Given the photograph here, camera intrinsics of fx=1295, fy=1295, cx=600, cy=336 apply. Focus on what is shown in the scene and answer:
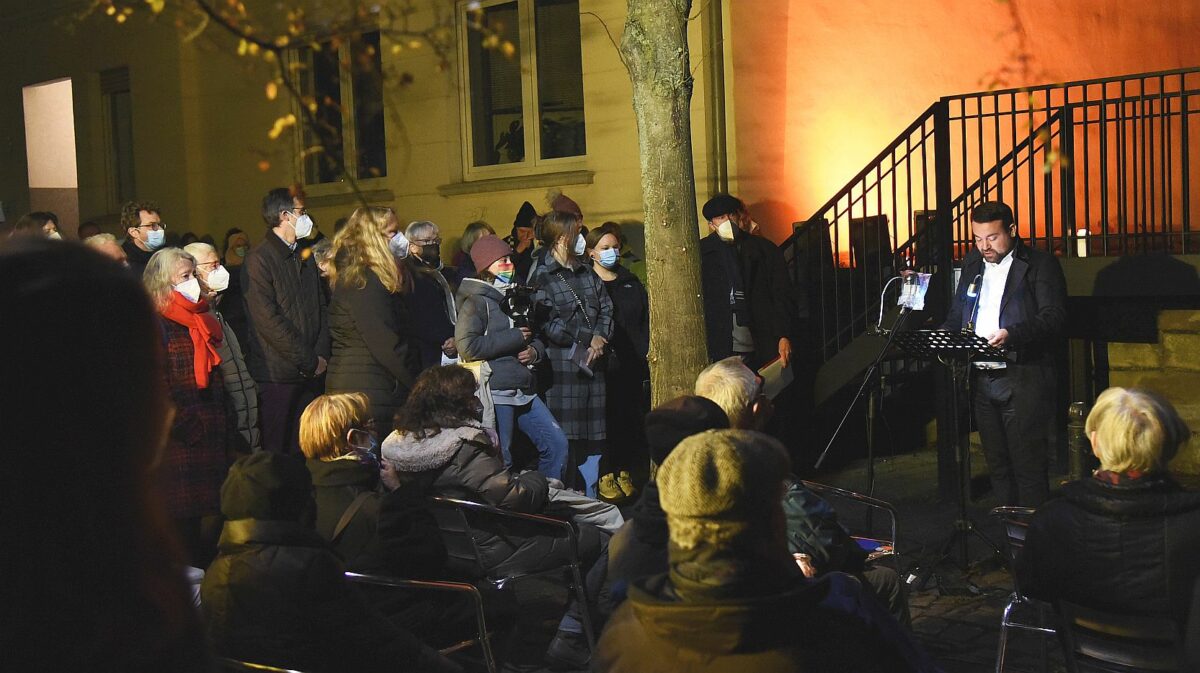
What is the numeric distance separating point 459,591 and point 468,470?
0.83 m

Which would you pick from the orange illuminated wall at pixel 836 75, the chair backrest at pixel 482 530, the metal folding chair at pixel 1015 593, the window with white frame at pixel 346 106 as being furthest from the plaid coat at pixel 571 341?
the window with white frame at pixel 346 106

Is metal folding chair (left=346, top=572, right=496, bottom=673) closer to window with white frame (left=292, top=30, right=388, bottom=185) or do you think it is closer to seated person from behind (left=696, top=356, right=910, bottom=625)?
seated person from behind (left=696, top=356, right=910, bottom=625)

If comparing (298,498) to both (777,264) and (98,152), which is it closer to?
(777,264)

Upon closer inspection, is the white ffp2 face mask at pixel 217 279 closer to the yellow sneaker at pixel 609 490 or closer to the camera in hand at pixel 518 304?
the camera in hand at pixel 518 304

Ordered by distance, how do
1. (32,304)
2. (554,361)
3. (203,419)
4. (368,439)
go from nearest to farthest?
1. (32,304)
2. (368,439)
3. (203,419)
4. (554,361)

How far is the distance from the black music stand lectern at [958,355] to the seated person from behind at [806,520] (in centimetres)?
174

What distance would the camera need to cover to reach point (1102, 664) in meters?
3.95

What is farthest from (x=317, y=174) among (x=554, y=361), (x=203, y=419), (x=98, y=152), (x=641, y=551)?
(x=641, y=551)

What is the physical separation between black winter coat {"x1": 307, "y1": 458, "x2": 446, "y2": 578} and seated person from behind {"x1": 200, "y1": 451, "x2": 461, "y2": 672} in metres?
0.97

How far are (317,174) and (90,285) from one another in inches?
649

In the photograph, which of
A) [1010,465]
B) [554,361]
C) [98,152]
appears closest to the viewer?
[1010,465]

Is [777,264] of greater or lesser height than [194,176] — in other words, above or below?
below

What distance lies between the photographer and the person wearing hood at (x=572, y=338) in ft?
29.1

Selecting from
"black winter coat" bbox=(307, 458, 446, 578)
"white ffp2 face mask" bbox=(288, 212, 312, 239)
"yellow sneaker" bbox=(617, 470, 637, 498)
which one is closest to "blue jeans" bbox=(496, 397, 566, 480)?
"yellow sneaker" bbox=(617, 470, 637, 498)
